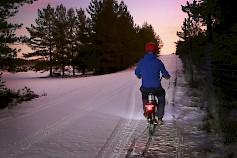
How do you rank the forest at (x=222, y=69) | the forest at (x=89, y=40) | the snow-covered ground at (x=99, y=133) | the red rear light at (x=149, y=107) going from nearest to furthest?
the snow-covered ground at (x=99, y=133) < the red rear light at (x=149, y=107) < the forest at (x=222, y=69) < the forest at (x=89, y=40)

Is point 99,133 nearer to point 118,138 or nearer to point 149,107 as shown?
point 118,138

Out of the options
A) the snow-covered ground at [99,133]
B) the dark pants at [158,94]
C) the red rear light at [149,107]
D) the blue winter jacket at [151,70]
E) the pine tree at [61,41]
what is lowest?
the snow-covered ground at [99,133]

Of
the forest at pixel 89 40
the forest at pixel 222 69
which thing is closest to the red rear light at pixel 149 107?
the forest at pixel 222 69

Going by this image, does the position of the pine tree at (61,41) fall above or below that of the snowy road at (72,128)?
above

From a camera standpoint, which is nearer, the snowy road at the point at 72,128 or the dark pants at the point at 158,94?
the snowy road at the point at 72,128

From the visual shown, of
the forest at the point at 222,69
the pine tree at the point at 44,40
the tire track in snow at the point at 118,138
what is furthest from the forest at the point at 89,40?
the tire track in snow at the point at 118,138

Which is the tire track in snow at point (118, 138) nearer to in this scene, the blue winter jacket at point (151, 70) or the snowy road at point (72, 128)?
the snowy road at point (72, 128)

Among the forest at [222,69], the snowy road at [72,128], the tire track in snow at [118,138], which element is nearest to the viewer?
the tire track in snow at [118,138]

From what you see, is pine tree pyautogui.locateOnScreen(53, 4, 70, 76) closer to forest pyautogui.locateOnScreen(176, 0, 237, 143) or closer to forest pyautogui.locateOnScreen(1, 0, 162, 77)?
forest pyautogui.locateOnScreen(1, 0, 162, 77)

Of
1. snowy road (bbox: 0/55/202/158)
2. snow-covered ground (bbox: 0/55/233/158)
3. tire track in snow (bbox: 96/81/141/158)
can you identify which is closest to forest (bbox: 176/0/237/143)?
snow-covered ground (bbox: 0/55/233/158)

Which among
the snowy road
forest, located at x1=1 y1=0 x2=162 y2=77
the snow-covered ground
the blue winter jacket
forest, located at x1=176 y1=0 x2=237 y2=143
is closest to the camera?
the snow-covered ground

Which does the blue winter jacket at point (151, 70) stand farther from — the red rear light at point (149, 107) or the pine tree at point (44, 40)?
the pine tree at point (44, 40)

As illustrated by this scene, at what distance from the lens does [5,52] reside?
50.9 feet

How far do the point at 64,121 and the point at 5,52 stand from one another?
23.6ft
